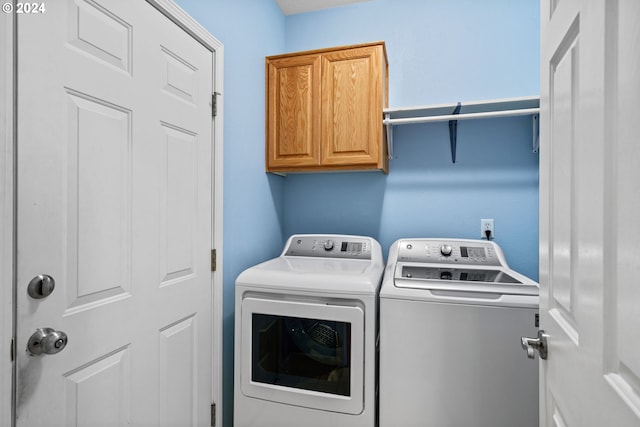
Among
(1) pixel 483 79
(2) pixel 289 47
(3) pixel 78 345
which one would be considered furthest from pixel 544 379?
(2) pixel 289 47

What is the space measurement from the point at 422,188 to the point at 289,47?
4.87ft

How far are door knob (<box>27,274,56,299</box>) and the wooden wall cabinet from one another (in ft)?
4.72

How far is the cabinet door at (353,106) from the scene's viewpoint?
194cm

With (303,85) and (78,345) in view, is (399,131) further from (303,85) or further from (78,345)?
(78,345)

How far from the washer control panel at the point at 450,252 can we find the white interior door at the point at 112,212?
1.19 metres

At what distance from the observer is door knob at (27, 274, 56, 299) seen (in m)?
0.83

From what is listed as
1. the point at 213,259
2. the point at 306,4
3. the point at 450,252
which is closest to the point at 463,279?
the point at 450,252

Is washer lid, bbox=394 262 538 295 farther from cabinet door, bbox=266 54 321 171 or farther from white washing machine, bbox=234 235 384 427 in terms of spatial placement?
cabinet door, bbox=266 54 321 171

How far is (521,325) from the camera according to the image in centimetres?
127

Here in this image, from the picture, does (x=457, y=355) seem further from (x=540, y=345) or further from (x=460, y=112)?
(x=460, y=112)

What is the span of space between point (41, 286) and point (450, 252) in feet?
6.04

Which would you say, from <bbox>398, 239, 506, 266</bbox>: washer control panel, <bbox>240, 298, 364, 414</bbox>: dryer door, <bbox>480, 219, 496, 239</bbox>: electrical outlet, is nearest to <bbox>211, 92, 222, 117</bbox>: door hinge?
<bbox>240, 298, 364, 414</bbox>: dryer door

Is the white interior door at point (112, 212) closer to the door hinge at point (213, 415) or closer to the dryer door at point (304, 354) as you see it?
the door hinge at point (213, 415)

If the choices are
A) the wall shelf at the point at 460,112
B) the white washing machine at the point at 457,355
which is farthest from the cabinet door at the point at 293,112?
the white washing machine at the point at 457,355
